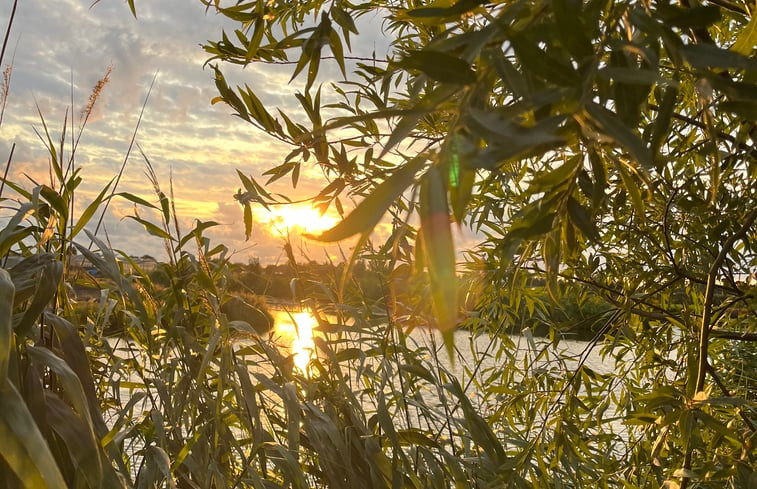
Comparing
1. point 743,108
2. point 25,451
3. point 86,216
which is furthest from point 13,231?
point 743,108

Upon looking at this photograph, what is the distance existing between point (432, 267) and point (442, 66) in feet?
0.50

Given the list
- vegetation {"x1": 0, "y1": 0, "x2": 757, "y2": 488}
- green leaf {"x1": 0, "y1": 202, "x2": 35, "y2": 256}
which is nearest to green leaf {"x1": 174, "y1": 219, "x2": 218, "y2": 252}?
vegetation {"x1": 0, "y1": 0, "x2": 757, "y2": 488}

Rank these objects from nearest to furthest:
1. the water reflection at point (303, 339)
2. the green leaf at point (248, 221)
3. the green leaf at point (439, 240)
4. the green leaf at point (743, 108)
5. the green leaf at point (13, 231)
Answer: the green leaf at point (439, 240) < the green leaf at point (743, 108) < the green leaf at point (13, 231) < the green leaf at point (248, 221) < the water reflection at point (303, 339)

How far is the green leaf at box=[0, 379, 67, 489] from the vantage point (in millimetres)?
597

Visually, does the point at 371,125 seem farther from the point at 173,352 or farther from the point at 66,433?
the point at 66,433

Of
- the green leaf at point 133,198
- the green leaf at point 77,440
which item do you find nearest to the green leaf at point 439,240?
the green leaf at point 77,440

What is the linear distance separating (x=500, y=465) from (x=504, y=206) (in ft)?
3.05

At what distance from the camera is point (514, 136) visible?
14.6 inches

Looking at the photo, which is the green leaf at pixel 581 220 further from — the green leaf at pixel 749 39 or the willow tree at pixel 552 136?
the green leaf at pixel 749 39

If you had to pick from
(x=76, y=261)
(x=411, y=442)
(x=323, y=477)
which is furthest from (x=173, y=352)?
(x=411, y=442)

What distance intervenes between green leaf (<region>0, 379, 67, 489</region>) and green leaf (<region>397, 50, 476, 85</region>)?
444mm

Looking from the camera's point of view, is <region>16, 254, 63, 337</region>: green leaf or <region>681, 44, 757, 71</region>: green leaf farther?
<region>16, 254, 63, 337</region>: green leaf

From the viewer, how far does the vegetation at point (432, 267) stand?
1.45ft

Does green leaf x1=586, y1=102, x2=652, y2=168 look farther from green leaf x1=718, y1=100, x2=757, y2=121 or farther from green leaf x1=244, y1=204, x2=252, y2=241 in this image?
green leaf x1=244, y1=204, x2=252, y2=241
